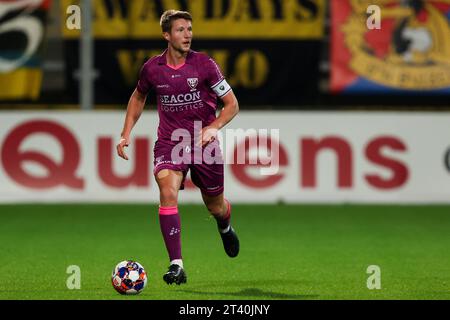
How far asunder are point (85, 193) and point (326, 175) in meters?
2.95

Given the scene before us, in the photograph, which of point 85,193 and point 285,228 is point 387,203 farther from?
point 85,193

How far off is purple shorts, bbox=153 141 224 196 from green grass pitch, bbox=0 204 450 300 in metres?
0.68

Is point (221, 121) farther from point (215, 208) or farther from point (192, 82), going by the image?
point (215, 208)

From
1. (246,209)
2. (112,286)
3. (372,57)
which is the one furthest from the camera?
(372,57)

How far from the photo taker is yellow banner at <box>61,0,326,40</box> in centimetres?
1497

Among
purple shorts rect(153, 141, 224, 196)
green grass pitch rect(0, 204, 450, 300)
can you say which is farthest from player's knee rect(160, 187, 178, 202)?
green grass pitch rect(0, 204, 450, 300)

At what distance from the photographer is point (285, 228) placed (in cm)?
1243

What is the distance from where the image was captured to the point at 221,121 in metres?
8.38

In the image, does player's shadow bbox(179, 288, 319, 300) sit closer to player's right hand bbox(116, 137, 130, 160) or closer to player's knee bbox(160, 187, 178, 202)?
player's knee bbox(160, 187, 178, 202)

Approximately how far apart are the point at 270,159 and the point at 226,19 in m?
1.95

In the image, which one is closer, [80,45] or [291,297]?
[291,297]

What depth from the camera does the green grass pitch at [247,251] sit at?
26.7 ft

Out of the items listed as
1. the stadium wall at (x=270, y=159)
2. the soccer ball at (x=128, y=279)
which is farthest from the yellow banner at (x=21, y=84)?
the soccer ball at (x=128, y=279)
